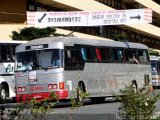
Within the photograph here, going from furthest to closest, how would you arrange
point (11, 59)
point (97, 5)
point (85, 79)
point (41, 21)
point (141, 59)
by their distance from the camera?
point (97, 5)
point (41, 21)
point (141, 59)
point (11, 59)
point (85, 79)

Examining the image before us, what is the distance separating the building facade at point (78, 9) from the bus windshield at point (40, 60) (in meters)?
14.1

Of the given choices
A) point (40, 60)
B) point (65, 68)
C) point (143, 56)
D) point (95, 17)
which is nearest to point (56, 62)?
point (65, 68)

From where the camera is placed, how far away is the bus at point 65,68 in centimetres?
2136

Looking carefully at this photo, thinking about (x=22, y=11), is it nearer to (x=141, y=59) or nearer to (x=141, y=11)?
(x=141, y=11)

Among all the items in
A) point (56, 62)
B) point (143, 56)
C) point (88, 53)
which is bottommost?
point (56, 62)

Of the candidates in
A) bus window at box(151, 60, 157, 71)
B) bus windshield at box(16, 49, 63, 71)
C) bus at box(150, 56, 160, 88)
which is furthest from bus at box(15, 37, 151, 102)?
bus window at box(151, 60, 157, 71)

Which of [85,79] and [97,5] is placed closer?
[85,79]

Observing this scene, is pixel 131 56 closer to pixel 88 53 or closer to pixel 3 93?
pixel 88 53

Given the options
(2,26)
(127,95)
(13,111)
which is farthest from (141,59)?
(13,111)

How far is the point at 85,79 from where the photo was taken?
75.6 feet

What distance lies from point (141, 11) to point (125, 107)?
81.2 feet

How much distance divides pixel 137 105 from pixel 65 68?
1244 cm

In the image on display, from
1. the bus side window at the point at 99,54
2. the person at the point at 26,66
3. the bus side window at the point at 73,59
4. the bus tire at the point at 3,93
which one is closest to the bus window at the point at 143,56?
the bus side window at the point at 99,54

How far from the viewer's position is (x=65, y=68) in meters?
21.5
